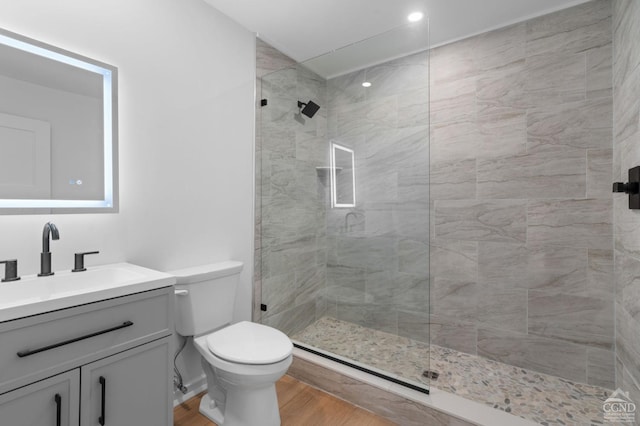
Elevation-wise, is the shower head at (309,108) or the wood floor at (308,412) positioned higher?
the shower head at (309,108)

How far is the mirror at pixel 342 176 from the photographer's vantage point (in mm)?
2145

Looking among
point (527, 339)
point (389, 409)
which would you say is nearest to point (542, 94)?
point (527, 339)

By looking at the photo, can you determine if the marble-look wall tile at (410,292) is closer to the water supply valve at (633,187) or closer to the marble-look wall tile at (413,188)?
Answer: the marble-look wall tile at (413,188)

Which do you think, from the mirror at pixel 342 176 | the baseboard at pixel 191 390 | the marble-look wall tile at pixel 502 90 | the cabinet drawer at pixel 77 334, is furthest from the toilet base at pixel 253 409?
the marble-look wall tile at pixel 502 90

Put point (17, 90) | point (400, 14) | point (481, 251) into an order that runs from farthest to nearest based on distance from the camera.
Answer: point (481, 251), point (400, 14), point (17, 90)

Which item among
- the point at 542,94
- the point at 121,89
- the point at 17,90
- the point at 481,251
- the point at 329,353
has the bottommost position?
the point at 329,353

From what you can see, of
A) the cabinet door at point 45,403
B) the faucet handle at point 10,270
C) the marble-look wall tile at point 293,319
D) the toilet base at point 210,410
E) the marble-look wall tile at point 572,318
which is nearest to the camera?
the cabinet door at point 45,403

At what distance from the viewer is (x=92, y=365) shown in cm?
109

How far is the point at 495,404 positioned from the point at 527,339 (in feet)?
2.13

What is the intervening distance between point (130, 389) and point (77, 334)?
0.31 meters

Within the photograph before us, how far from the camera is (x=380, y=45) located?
1957mm

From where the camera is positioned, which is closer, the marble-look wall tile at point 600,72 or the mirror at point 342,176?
the marble-look wall tile at point 600,72

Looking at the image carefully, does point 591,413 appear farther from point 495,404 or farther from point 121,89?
point 121,89

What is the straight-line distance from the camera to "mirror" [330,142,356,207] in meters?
2.14
